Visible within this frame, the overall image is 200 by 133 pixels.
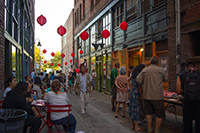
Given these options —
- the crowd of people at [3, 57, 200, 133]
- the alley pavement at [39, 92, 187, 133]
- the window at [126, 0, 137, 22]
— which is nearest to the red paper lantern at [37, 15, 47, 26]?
the crowd of people at [3, 57, 200, 133]

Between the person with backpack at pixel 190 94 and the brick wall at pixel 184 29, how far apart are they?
2717 millimetres

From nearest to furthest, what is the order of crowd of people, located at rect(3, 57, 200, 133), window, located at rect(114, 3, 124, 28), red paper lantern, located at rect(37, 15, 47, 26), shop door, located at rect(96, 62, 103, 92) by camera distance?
crowd of people, located at rect(3, 57, 200, 133), red paper lantern, located at rect(37, 15, 47, 26), window, located at rect(114, 3, 124, 28), shop door, located at rect(96, 62, 103, 92)

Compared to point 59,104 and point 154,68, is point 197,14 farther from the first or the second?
point 59,104

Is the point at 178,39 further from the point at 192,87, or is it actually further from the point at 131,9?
the point at 131,9

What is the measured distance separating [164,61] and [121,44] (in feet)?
16.5

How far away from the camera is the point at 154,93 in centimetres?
536

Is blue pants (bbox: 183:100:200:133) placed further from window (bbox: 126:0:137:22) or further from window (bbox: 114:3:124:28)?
window (bbox: 114:3:124:28)

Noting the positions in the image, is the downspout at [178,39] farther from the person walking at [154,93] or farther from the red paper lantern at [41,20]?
the red paper lantern at [41,20]

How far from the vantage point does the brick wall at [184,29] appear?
742 centimetres

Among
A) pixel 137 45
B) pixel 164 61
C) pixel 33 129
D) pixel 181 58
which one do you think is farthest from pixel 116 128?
pixel 137 45

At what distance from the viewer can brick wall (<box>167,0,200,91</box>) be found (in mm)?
7422

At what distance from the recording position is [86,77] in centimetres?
839

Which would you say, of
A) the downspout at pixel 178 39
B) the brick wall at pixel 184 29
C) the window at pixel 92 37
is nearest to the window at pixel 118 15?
the brick wall at pixel 184 29

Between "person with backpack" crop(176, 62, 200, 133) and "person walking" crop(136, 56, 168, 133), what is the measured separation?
509mm
